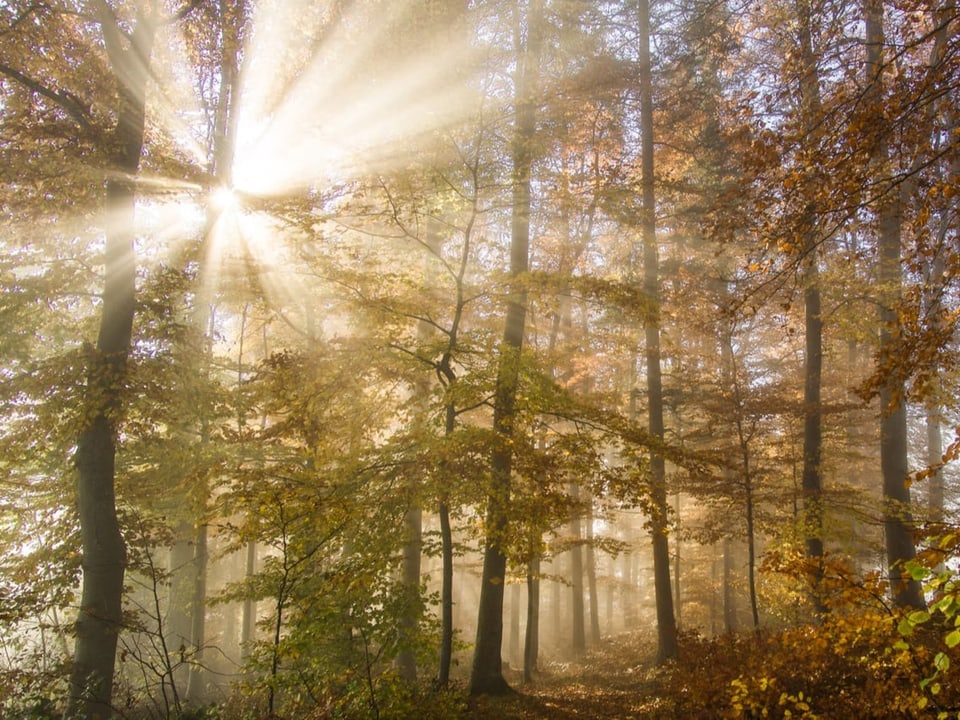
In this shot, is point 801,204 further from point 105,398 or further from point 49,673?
point 49,673

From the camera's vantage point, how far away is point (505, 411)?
344 inches

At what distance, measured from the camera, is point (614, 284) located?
9.29 meters

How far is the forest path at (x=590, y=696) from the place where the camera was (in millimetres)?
8355

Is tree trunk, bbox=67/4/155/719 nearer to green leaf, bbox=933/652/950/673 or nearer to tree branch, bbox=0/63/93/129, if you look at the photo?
tree branch, bbox=0/63/93/129

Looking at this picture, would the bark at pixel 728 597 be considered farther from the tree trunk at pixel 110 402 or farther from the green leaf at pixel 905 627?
the green leaf at pixel 905 627

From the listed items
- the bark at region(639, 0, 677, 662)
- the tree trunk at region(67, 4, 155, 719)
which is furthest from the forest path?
the tree trunk at region(67, 4, 155, 719)

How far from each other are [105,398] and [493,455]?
615 centimetres

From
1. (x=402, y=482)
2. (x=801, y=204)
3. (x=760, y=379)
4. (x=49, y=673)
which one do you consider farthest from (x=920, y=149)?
(x=760, y=379)

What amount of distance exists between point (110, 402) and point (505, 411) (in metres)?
6.45

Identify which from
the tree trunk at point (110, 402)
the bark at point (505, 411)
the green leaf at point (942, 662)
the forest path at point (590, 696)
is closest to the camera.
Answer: the green leaf at point (942, 662)

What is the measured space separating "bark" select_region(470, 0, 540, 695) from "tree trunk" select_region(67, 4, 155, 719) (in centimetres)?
558

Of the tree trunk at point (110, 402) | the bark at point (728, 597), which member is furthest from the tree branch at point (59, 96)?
the bark at point (728, 597)

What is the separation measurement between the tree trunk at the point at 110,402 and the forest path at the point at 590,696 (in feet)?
18.8

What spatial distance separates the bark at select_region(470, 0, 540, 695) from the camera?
26.4 feet
